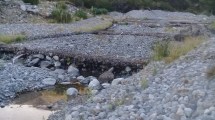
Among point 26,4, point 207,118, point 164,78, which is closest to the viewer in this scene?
point 207,118

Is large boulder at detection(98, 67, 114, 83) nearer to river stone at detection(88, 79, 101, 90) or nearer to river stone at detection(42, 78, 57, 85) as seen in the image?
river stone at detection(88, 79, 101, 90)

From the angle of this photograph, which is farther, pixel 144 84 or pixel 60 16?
pixel 60 16

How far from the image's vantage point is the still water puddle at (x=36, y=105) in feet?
56.8

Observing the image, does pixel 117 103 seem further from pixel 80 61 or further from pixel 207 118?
pixel 80 61

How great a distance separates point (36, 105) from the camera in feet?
62.5

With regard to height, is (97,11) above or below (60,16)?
below

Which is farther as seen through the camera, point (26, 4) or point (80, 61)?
point (26, 4)

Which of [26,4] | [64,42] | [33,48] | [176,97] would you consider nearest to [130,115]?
[176,97]

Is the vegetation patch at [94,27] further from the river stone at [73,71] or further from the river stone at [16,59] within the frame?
the river stone at [73,71]

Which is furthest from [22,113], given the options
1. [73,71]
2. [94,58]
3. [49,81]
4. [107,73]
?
[94,58]

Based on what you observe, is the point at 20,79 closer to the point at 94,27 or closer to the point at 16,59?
the point at 16,59

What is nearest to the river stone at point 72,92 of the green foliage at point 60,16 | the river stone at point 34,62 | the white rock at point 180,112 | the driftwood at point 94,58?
the driftwood at point 94,58

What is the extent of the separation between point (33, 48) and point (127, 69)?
245 inches

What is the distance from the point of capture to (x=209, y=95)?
11.8 meters
